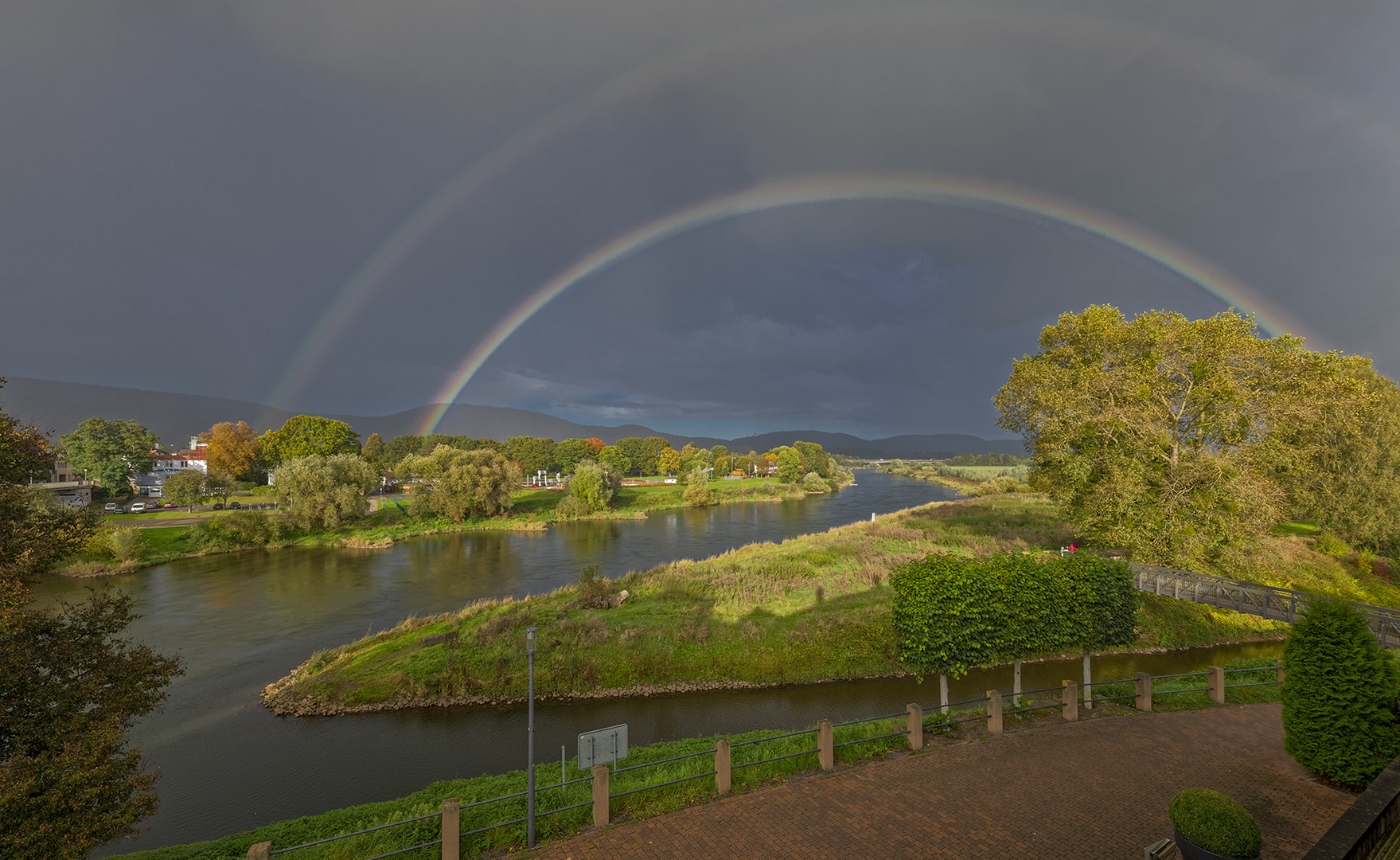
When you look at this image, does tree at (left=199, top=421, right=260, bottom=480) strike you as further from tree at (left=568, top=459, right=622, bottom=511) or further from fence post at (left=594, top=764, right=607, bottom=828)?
fence post at (left=594, top=764, right=607, bottom=828)

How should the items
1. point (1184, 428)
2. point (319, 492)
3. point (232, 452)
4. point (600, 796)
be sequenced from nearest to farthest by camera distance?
point (600, 796)
point (1184, 428)
point (319, 492)
point (232, 452)

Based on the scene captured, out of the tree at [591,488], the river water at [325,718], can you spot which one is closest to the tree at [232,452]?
the river water at [325,718]

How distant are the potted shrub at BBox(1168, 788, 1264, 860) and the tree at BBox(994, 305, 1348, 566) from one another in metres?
18.4

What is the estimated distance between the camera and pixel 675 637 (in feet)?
78.0

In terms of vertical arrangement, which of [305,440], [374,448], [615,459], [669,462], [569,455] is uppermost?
[305,440]

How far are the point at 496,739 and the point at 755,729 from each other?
355 inches

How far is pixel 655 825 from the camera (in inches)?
366

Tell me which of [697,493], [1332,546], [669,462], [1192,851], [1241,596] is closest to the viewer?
[1192,851]

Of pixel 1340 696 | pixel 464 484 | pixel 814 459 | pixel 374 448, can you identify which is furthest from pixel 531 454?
pixel 1340 696

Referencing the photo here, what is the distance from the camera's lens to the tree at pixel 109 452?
66.2 m

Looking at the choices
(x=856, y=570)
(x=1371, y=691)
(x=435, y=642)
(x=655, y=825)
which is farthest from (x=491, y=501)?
(x=1371, y=691)

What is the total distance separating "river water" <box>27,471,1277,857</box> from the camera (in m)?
15.9

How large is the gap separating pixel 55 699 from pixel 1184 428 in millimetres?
39177

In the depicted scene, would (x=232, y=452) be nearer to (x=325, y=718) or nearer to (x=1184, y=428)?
(x=325, y=718)
